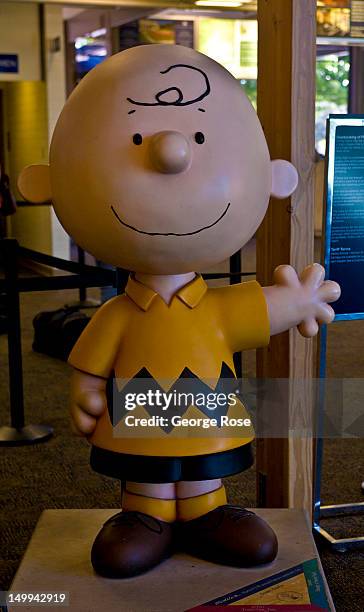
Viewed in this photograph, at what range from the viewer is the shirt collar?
1.89 m

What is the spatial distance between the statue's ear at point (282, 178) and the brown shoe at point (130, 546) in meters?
0.79

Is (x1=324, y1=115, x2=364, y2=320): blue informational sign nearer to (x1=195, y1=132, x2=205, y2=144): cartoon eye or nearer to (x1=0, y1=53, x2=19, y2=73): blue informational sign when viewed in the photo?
(x1=195, y1=132, x2=205, y2=144): cartoon eye

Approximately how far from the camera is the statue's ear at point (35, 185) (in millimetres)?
1917

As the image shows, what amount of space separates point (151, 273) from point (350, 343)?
3699 millimetres

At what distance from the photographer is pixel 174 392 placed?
188cm

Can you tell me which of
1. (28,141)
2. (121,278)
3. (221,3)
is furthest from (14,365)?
(28,141)

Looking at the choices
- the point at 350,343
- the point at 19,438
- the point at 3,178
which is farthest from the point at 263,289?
the point at 3,178

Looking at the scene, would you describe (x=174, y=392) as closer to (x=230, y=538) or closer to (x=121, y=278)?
(x=230, y=538)

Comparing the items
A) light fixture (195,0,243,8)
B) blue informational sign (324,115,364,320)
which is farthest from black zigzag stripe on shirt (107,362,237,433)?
light fixture (195,0,243,8)

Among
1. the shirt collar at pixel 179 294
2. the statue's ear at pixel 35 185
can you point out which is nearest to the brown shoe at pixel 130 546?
the shirt collar at pixel 179 294

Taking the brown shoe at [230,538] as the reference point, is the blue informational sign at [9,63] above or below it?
above

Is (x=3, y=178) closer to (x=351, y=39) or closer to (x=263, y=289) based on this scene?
(x=351, y=39)

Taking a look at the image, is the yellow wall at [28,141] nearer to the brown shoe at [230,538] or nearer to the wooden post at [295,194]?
the wooden post at [295,194]

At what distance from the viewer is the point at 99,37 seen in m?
12.3
